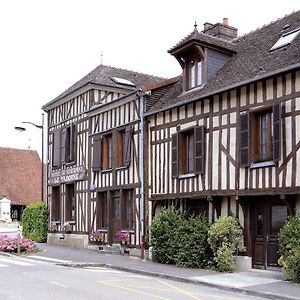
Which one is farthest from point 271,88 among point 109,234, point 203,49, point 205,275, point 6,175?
point 6,175

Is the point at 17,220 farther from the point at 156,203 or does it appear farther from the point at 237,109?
the point at 237,109

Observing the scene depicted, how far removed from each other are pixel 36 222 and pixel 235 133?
14.5 metres

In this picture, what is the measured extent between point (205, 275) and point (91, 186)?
353 inches

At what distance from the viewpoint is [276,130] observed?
13430 millimetres

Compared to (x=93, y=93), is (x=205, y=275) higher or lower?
lower

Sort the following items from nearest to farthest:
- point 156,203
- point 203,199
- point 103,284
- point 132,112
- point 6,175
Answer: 1. point 103,284
2. point 203,199
3. point 156,203
4. point 132,112
5. point 6,175

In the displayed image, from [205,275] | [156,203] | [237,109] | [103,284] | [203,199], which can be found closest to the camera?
[103,284]

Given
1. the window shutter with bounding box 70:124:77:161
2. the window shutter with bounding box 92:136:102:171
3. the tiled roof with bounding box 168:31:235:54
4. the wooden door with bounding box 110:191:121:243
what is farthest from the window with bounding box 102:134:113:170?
the tiled roof with bounding box 168:31:235:54

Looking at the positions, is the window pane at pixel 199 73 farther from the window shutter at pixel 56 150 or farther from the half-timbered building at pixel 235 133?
the window shutter at pixel 56 150

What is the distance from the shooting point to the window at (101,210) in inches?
833

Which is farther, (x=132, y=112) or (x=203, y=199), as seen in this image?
(x=132, y=112)

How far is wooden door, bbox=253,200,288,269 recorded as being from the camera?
551 inches

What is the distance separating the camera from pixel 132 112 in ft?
63.4

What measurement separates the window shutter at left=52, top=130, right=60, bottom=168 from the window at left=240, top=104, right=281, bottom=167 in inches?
472
